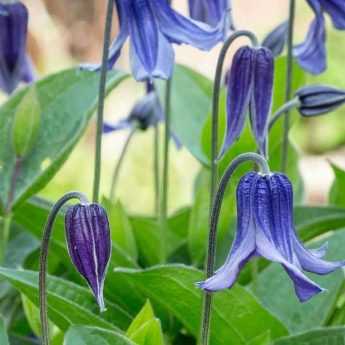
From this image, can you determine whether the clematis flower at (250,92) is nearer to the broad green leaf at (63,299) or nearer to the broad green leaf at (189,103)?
the broad green leaf at (63,299)

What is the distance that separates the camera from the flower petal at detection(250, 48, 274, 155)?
5.12 ft

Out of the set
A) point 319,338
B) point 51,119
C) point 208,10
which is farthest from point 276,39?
point 319,338

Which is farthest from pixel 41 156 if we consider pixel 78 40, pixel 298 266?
pixel 78 40

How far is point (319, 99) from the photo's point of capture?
1802 mm

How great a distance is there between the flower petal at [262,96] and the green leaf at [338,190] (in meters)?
0.46

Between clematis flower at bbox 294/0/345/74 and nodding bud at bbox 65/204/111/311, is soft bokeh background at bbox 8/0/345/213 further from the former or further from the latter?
nodding bud at bbox 65/204/111/311

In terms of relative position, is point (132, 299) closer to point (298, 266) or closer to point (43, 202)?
point (43, 202)

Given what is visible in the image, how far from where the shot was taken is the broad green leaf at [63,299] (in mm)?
1483

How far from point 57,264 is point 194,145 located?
353mm

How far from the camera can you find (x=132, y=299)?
1.70 metres

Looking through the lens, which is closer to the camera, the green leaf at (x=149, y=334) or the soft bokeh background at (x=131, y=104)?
the green leaf at (x=149, y=334)

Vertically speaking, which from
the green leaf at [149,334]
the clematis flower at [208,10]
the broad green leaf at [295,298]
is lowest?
the broad green leaf at [295,298]

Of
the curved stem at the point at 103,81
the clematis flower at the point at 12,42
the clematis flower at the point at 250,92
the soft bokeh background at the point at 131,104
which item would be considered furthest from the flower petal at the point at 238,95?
the soft bokeh background at the point at 131,104

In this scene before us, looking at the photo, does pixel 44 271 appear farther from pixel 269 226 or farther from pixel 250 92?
pixel 250 92
